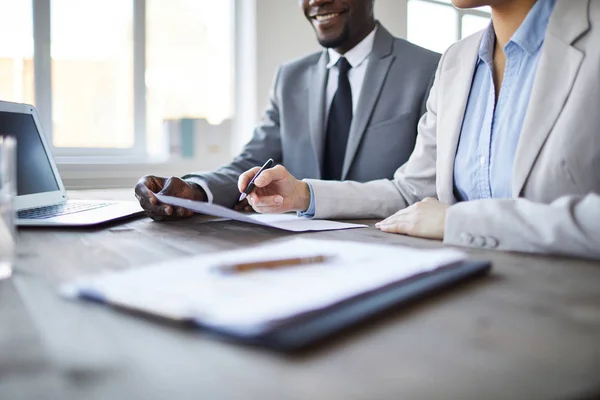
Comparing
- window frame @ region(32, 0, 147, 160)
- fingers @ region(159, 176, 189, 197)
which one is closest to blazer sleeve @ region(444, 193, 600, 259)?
fingers @ region(159, 176, 189, 197)

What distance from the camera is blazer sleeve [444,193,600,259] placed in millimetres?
848

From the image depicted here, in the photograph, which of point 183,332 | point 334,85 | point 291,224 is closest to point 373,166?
point 334,85

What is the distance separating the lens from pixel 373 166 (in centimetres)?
215

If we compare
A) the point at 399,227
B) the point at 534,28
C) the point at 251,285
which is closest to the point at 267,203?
the point at 399,227

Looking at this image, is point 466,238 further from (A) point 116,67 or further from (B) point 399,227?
(A) point 116,67

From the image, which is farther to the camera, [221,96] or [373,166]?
[221,96]

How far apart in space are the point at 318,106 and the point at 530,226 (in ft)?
4.79

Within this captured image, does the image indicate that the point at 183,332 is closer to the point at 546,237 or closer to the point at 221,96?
the point at 546,237

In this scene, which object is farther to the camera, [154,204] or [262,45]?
[262,45]

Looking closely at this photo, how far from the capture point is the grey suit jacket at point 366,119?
215cm

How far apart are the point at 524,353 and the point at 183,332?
27cm

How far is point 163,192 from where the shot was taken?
1.42 meters

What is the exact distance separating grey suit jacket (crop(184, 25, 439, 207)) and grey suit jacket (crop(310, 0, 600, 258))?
0.51 metres

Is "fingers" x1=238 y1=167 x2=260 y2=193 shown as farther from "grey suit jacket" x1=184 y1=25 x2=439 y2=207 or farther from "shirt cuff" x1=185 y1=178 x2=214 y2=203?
"grey suit jacket" x1=184 y1=25 x2=439 y2=207
